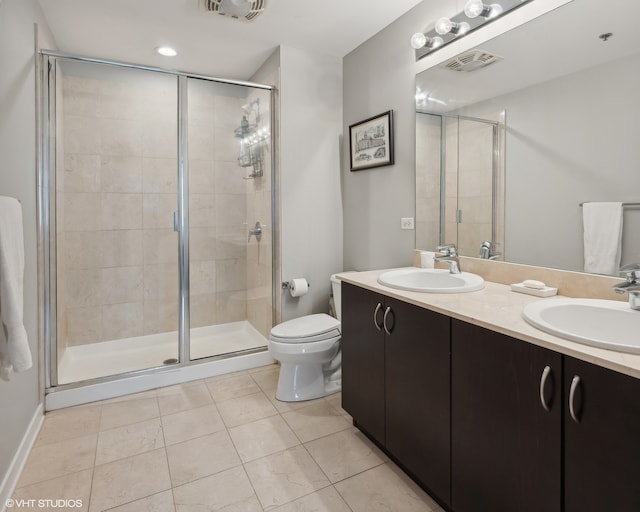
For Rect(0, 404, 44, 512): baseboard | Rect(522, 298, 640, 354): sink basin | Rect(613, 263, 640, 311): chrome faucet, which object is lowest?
Rect(0, 404, 44, 512): baseboard

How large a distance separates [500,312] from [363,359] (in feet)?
2.49

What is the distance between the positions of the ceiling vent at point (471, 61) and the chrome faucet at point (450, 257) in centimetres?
92

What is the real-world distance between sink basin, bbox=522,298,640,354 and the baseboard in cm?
205

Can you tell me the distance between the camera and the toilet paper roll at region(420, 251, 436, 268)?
2180mm

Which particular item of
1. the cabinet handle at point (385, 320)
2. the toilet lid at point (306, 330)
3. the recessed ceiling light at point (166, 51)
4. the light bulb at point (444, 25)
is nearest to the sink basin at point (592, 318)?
the cabinet handle at point (385, 320)

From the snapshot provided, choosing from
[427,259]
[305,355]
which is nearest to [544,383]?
[427,259]

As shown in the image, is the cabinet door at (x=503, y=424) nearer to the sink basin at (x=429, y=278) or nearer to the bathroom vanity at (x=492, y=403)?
the bathroom vanity at (x=492, y=403)

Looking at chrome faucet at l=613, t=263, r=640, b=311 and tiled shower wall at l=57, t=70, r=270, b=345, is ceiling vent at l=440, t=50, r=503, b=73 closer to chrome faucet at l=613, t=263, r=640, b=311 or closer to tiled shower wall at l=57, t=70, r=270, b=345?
chrome faucet at l=613, t=263, r=640, b=311

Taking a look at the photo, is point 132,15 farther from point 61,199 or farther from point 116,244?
point 116,244

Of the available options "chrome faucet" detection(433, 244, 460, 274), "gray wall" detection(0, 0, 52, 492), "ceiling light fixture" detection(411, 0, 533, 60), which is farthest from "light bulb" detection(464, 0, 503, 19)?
"gray wall" detection(0, 0, 52, 492)

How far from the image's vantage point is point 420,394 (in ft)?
4.79

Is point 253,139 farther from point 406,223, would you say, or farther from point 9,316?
point 9,316

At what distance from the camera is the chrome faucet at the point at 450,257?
1.95m

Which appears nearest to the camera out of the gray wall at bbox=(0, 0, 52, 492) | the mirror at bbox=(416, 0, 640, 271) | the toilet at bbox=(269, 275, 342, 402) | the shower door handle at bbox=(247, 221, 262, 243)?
the mirror at bbox=(416, 0, 640, 271)
